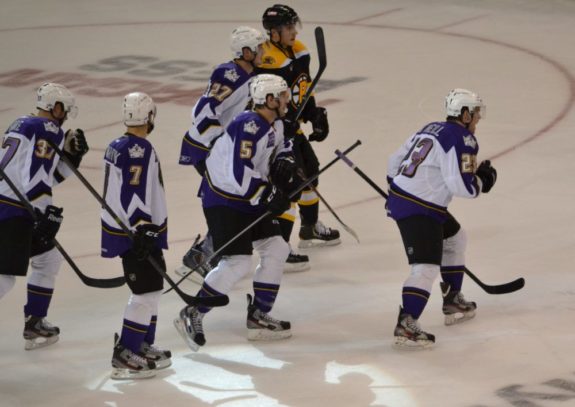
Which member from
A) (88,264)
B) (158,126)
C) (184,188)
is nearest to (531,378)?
(88,264)

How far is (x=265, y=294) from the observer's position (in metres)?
5.07

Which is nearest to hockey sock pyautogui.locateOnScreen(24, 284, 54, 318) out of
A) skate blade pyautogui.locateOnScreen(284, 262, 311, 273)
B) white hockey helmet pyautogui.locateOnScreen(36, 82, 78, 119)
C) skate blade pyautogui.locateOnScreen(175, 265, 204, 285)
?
white hockey helmet pyautogui.locateOnScreen(36, 82, 78, 119)

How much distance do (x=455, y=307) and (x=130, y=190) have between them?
144 centimetres

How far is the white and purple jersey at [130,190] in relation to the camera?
15.0 ft

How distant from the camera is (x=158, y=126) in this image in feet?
27.9

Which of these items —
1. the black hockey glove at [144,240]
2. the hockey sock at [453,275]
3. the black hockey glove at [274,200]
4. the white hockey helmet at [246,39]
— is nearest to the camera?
the black hockey glove at [144,240]

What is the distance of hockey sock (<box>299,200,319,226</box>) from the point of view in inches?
245

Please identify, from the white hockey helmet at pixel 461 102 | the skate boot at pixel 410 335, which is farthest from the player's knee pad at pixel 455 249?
Answer: the white hockey helmet at pixel 461 102

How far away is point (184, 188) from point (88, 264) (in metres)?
1.23

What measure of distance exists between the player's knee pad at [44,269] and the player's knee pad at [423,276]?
1.42m

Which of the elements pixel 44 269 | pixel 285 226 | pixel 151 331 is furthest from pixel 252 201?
pixel 44 269

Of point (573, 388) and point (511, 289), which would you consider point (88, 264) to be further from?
point (573, 388)

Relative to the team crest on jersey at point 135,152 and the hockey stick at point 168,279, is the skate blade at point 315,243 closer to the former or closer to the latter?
the hockey stick at point 168,279

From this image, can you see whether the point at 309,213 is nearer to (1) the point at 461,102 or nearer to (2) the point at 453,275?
(2) the point at 453,275
